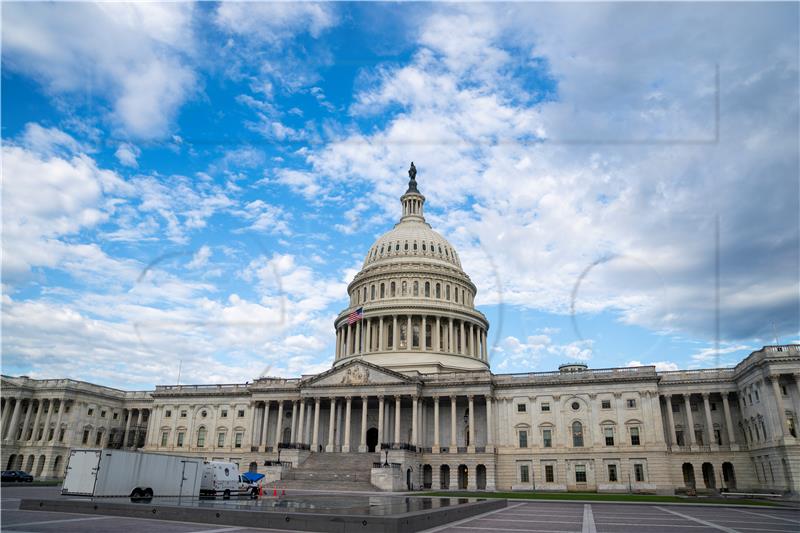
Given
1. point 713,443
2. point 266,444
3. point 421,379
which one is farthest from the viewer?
point 266,444

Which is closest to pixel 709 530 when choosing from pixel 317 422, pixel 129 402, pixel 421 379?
pixel 421 379

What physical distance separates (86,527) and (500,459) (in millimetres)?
60042

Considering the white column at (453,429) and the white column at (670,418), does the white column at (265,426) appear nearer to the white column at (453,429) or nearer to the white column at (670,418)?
the white column at (453,429)

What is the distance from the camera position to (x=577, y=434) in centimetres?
7225

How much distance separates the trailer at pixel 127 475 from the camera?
30.2 m

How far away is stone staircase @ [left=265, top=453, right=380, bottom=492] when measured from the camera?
60.7m

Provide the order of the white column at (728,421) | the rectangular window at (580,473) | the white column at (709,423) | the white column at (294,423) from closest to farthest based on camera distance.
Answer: the white column at (728,421)
the rectangular window at (580,473)
the white column at (709,423)
the white column at (294,423)

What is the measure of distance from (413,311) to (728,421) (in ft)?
152

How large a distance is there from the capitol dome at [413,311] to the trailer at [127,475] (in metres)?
51.9

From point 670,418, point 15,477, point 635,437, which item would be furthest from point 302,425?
point 670,418

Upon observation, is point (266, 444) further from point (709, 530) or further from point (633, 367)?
point (709, 530)

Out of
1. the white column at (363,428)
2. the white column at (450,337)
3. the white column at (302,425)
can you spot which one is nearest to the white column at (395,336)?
the white column at (450,337)

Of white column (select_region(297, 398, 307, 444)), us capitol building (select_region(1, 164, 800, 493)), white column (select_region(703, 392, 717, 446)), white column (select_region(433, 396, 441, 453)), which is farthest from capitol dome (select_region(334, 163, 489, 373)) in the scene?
white column (select_region(703, 392, 717, 446))

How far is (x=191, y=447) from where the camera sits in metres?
88.4
